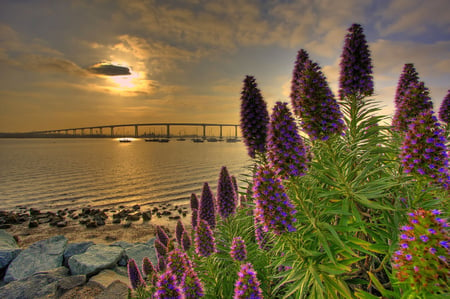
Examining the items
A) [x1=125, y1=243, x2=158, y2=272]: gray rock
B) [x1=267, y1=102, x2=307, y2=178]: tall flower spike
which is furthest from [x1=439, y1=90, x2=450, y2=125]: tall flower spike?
[x1=125, y1=243, x2=158, y2=272]: gray rock

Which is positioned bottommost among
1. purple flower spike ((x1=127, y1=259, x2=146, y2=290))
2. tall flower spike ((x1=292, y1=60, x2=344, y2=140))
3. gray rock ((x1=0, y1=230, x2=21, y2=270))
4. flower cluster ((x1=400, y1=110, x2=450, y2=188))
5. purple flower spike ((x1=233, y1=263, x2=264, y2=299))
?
gray rock ((x1=0, y1=230, x2=21, y2=270))

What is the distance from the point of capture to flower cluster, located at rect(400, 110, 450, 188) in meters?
2.04

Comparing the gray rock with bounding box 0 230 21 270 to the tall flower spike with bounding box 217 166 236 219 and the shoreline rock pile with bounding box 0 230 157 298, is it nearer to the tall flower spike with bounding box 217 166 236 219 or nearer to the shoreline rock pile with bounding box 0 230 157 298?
the shoreline rock pile with bounding box 0 230 157 298

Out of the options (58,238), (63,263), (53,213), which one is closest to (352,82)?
(63,263)

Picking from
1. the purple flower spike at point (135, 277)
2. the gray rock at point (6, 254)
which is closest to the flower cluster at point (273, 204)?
the purple flower spike at point (135, 277)

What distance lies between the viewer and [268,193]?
2.17 meters

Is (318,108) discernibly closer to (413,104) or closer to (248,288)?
(413,104)

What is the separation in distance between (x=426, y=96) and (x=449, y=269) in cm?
242

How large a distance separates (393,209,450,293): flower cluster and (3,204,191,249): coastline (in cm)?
1546

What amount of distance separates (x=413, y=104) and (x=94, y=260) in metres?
11.1

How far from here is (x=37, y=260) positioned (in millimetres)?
9711

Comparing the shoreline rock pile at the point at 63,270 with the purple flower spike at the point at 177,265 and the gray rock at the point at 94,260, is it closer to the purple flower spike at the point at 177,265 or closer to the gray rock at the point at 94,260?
the gray rock at the point at 94,260

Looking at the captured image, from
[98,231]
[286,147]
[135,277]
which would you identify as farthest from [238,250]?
[98,231]

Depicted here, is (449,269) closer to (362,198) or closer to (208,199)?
(362,198)
